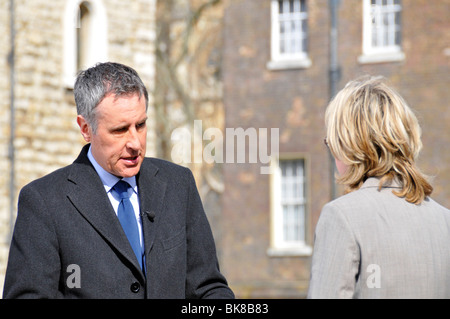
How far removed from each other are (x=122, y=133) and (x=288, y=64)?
2035 cm

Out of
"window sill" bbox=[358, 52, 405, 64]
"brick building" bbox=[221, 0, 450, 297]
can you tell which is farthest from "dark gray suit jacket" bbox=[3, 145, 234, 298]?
"window sill" bbox=[358, 52, 405, 64]

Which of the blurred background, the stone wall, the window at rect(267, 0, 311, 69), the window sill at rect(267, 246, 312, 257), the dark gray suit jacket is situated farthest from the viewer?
the window at rect(267, 0, 311, 69)

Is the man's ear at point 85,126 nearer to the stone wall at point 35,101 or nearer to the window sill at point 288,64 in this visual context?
the stone wall at point 35,101

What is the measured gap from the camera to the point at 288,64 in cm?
2430

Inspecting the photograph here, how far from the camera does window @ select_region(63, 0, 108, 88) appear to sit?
55.0 ft

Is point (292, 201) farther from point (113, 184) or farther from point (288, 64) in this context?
point (113, 184)

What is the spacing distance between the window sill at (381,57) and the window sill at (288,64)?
4.50 ft

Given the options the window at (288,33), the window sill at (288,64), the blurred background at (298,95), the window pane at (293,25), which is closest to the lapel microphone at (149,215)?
the blurred background at (298,95)

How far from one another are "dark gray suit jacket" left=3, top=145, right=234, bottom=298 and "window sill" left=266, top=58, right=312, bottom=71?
20.0 metres

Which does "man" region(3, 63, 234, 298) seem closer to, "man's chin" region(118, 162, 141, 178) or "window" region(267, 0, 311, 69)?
"man's chin" region(118, 162, 141, 178)

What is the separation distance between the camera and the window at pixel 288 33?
80.0 feet
